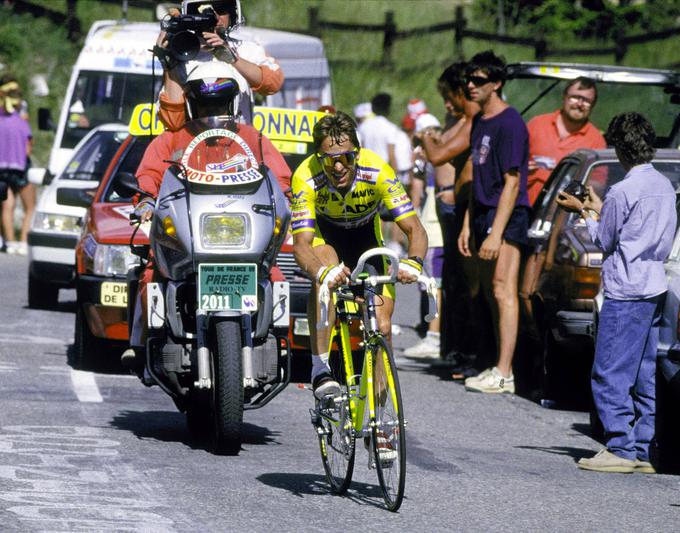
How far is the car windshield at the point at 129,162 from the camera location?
13195 mm

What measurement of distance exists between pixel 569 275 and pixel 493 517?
3729mm

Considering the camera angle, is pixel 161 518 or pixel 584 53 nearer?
pixel 161 518

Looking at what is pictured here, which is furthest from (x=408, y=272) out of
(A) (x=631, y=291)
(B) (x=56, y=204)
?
(B) (x=56, y=204)

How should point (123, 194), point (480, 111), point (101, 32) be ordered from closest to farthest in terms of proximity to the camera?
point (123, 194), point (480, 111), point (101, 32)

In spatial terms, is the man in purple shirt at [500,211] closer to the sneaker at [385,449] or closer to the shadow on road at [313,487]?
the shadow on road at [313,487]

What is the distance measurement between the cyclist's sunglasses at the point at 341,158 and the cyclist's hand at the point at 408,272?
0.77m

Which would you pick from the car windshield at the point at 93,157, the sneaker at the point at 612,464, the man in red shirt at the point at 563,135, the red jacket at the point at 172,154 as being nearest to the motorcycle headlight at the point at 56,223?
the car windshield at the point at 93,157

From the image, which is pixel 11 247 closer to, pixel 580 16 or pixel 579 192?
pixel 579 192

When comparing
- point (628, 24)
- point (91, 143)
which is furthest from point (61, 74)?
point (91, 143)

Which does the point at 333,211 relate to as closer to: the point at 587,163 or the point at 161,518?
the point at 161,518

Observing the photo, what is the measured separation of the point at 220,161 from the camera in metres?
9.13

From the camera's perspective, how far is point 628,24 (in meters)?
39.2

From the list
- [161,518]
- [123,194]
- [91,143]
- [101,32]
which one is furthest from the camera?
[101,32]

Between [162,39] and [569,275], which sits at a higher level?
[162,39]
